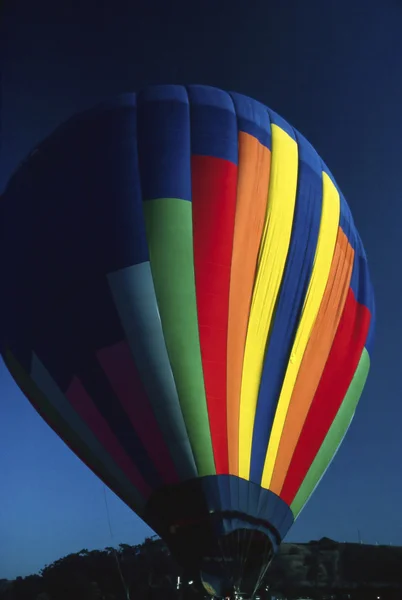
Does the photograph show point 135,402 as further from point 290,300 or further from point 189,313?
point 290,300

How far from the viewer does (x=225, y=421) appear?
6.62 m

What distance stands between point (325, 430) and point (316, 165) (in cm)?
369

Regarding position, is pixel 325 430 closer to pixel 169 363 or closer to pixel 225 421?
pixel 225 421

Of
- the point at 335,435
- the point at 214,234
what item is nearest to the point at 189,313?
the point at 214,234

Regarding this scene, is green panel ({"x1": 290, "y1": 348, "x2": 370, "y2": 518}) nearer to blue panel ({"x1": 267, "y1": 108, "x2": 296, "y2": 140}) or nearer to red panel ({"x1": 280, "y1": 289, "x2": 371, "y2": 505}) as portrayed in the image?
red panel ({"x1": 280, "y1": 289, "x2": 371, "y2": 505})

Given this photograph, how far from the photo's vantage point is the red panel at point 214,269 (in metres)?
6.61

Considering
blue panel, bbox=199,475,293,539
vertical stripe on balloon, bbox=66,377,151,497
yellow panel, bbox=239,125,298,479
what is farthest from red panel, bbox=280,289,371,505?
vertical stripe on balloon, bbox=66,377,151,497

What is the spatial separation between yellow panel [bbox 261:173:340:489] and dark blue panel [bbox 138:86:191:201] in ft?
6.59

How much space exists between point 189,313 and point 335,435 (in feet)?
9.87

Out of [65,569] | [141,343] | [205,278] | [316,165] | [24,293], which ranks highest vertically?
[316,165]

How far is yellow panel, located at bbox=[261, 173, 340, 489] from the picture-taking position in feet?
23.2

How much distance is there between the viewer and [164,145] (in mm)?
7426

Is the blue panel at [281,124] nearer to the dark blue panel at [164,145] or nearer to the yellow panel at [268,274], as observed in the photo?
the yellow panel at [268,274]

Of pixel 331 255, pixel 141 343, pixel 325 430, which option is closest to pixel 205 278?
pixel 141 343
